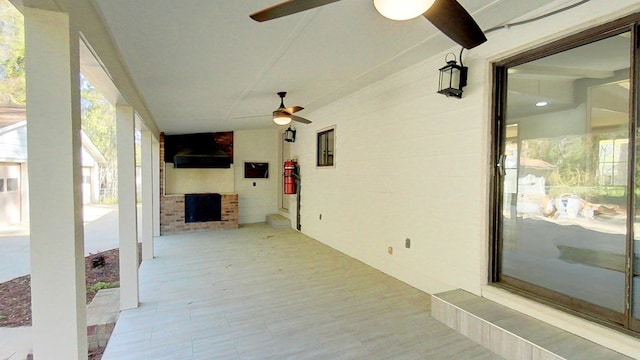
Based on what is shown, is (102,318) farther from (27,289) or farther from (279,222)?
(279,222)

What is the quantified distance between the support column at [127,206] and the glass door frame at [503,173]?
355 centimetres

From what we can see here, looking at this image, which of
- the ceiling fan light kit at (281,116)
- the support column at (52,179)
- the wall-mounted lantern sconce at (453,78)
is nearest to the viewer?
the support column at (52,179)

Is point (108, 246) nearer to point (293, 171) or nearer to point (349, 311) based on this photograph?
point (293, 171)

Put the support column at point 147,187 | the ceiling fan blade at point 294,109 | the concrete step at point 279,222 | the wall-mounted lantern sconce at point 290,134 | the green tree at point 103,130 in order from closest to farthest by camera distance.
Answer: the ceiling fan blade at point 294,109
the support column at point 147,187
the wall-mounted lantern sconce at point 290,134
the concrete step at point 279,222
the green tree at point 103,130

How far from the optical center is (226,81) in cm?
370

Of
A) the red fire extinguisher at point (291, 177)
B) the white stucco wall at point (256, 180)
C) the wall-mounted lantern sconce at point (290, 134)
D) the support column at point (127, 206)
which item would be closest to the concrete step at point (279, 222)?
the white stucco wall at point (256, 180)

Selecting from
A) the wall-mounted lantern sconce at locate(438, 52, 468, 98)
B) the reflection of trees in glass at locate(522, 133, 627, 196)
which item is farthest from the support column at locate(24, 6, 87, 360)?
the reflection of trees in glass at locate(522, 133, 627, 196)

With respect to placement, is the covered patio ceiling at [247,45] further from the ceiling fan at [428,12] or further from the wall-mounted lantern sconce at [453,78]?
the ceiling fan at [428,12]

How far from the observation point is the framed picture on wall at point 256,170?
8.80 meters

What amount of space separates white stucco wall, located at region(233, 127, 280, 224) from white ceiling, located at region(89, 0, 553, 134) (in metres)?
4.10

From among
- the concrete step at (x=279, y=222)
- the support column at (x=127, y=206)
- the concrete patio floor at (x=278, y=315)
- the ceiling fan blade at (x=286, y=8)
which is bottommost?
the concrete patio floor at (x=278, y=315)

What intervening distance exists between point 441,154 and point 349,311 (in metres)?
1.93

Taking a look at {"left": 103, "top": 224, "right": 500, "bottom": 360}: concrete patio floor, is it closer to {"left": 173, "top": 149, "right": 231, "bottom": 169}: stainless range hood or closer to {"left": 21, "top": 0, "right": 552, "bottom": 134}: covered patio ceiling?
{"left": 21, "top": 0, "right": 552, "bottom": 134}: covered patio ceiling

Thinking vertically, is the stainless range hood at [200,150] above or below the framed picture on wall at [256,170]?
above
